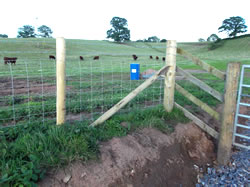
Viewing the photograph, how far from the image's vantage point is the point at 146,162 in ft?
11.7

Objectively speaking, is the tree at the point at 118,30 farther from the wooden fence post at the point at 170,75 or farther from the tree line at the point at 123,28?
the wooden fence post at the point at 170,75

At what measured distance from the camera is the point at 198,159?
439 centimetres

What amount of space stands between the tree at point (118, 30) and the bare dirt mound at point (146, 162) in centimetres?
6977

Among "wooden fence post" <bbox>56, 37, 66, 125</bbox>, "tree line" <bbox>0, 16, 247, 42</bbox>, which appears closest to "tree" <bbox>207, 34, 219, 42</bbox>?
"tree line" <bbox>0, 16, 247, 42</bbox>

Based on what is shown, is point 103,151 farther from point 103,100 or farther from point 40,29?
point 40,29

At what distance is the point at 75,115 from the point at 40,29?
8186cm

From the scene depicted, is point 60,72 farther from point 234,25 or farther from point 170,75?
point 234,25

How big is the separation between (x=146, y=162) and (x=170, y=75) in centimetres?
211

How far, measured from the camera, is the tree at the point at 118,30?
73625 millimetres

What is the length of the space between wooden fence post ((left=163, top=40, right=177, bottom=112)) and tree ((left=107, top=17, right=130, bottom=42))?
2718 inches

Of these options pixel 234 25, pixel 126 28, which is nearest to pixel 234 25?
pixel 234 25

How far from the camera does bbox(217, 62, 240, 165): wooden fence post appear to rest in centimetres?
405

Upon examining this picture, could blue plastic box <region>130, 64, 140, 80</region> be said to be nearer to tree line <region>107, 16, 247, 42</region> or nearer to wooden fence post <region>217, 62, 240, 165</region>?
wooden fence post <region>217, 62, 240, 165</region>

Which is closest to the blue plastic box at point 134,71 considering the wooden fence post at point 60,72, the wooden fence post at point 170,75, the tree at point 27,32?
the wooden fence post at point 170,75
